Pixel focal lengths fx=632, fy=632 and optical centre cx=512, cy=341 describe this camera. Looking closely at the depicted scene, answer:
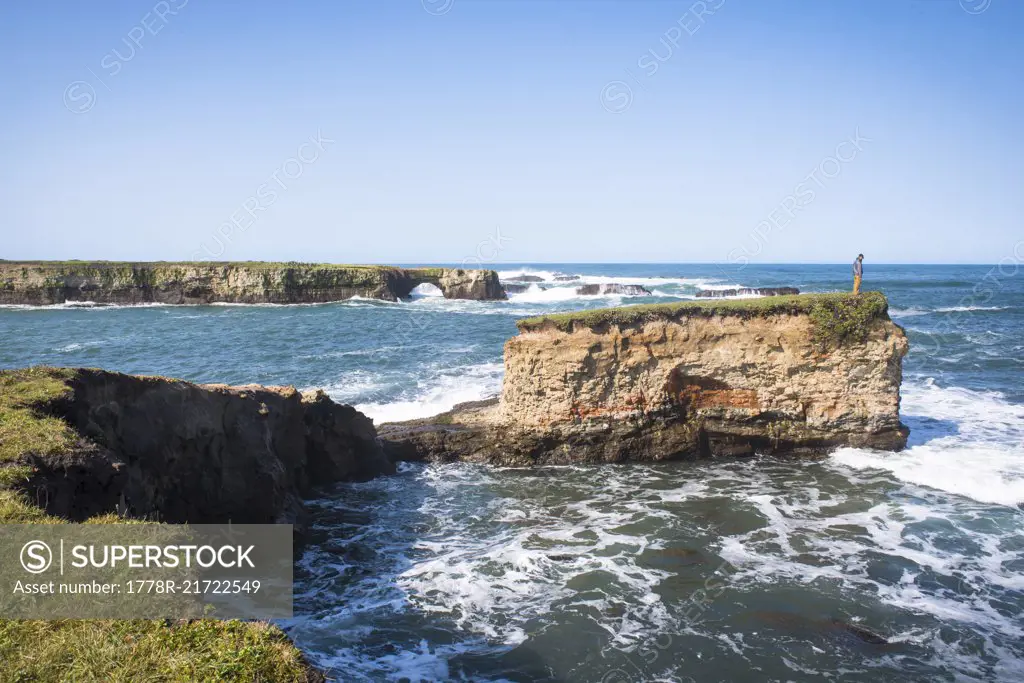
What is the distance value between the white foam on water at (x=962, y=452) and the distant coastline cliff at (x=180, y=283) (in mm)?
57058

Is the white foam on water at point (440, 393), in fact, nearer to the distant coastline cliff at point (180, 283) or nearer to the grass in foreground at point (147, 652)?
the grass in foreground at point (147, 652)

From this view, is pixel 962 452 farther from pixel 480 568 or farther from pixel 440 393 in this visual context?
pixel 440 393

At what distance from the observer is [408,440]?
18.1 meters

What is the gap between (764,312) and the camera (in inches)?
673

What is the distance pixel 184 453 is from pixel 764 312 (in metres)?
14.3

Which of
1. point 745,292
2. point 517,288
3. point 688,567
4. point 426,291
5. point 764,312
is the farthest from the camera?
point 426,291

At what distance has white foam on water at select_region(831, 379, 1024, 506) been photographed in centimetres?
1480

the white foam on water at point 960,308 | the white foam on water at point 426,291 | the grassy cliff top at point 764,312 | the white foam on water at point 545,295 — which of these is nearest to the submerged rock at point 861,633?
the grassy cliff top at point 764,312

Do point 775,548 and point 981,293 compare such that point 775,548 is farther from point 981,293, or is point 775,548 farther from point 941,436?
point 981,293

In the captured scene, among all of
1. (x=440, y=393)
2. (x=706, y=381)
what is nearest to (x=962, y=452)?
(x=706, y=381)

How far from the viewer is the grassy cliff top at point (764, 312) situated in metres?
16.7

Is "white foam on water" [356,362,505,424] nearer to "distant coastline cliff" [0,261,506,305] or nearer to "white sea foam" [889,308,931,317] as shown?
"white sea foam" [889,308,931,317]

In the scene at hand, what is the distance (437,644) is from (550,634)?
1.66 meters

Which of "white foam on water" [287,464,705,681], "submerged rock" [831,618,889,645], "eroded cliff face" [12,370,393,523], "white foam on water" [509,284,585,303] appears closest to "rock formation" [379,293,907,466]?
"white foam on water" [287,464,705,681]
